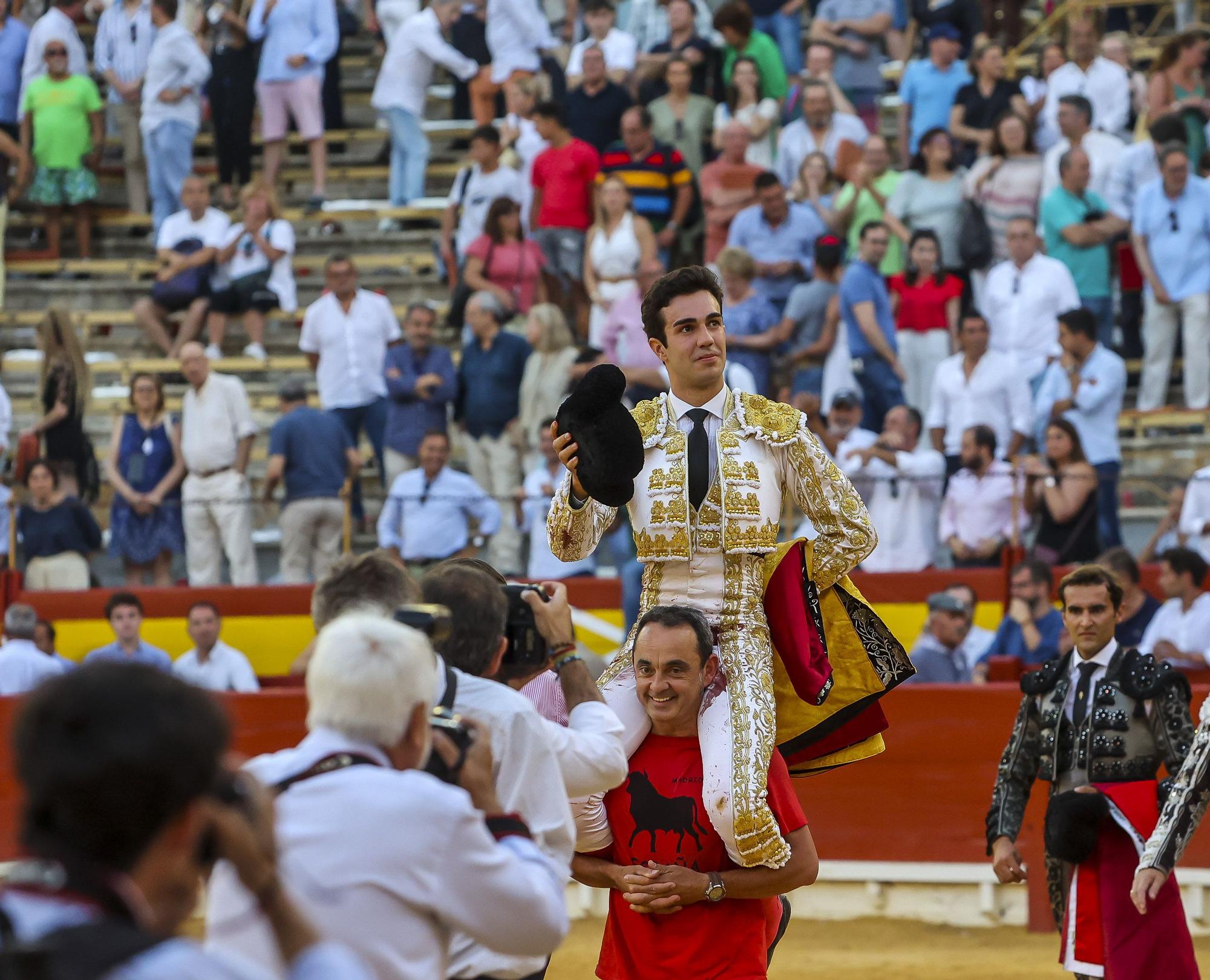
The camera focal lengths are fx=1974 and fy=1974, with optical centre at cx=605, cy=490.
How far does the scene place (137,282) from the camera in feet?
50.3

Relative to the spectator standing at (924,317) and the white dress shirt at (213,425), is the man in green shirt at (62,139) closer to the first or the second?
the white dress shirt at (213,425)

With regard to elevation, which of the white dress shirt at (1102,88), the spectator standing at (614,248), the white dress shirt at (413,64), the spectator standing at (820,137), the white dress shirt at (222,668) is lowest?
the white dress shirt at (222,668)

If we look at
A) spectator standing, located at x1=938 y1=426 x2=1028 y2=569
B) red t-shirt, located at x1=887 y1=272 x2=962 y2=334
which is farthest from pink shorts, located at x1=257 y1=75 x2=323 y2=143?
spectator standing, located at x1=938 y1=426 x2=1028 y2=569

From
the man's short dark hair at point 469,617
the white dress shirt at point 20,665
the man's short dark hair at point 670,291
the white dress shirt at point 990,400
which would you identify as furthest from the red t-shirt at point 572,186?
the man's short dark hair at point 469,617

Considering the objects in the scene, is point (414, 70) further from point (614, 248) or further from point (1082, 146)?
point (1082, 146)

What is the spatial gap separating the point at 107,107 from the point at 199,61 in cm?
214

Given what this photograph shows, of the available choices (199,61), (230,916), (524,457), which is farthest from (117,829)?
(199,61)

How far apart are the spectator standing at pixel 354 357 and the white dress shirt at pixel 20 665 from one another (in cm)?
270

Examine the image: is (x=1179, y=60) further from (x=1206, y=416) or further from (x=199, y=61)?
(x=199, y=61)

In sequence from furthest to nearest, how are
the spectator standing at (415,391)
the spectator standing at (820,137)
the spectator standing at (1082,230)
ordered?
the spectator standing at (820,137)
the spectator standing at (1082,230)
the spectator standing at (415,391)

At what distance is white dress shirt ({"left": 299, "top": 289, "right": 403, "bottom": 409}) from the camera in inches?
473

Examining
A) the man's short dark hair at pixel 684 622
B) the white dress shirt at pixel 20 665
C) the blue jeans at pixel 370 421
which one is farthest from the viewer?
the blue jeans at pixel 370 421

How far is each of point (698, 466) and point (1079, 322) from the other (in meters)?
6.16

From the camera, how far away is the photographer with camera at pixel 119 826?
206 cm
